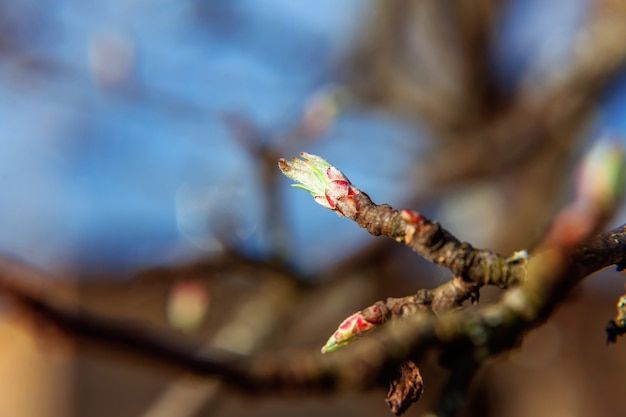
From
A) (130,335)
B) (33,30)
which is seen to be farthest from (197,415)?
(33,30)

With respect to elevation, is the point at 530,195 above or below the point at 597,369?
below

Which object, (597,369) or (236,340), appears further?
(597,369)

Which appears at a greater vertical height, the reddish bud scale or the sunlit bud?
the sunlit bud

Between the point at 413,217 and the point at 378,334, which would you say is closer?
the point at 413,217

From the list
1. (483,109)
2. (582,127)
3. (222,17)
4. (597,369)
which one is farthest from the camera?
(597,369)

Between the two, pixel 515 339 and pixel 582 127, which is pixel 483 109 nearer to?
pixel 582 127

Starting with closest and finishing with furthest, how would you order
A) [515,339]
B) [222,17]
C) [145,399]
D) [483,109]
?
[515,339] → [483,109] → [222,17] → [145,399]

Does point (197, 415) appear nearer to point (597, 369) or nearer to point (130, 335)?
point (130, 335)

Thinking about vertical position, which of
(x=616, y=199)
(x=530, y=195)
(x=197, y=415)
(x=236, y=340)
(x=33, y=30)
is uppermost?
(x=33, y=30)

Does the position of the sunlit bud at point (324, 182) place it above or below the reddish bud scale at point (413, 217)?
above
